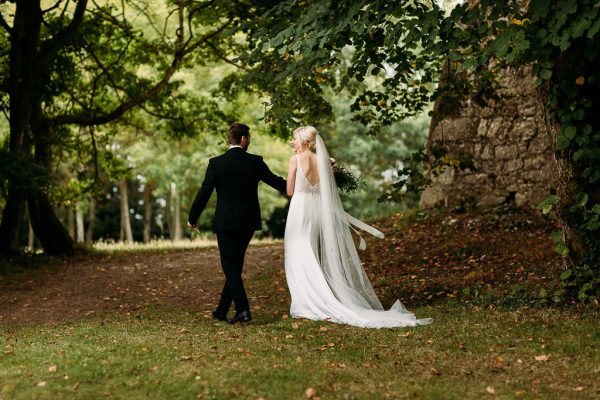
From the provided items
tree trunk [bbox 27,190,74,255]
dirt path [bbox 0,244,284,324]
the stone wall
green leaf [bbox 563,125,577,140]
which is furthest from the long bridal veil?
tree trunk [bbox 27,190,74,255]

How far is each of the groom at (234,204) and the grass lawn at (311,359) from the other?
0.66 m

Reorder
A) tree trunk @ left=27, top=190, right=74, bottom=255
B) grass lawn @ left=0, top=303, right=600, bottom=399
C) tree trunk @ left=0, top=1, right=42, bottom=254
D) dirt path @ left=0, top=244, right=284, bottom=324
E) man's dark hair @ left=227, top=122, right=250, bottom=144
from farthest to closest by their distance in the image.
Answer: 1. tree trunk @ left=27, top=190, right=74, bottom=255
2. tree trunk @ left=0, top=1, right=42, bottom=254
3. dirt path @ left=0, top=244, right=284, bottom=324
4. man's dark hair @ left=227, top=122, right=250, bottom=144
5. grass lawn @ left=0, top=303, right=600, bottom=399

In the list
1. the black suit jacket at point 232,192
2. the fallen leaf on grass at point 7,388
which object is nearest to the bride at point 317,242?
the black suit jacket at point 232,192

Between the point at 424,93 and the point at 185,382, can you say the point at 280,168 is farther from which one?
the point at 185,382

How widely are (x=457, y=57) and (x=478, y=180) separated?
7.76 metres

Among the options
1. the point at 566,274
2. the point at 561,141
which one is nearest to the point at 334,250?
the point at 566,274

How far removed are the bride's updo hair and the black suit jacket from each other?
93 centimetres

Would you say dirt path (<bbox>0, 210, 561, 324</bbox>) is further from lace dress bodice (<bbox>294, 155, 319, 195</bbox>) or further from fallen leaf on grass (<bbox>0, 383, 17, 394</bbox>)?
fallen leaf on grass (<bbox>0, 383, 17, 394</bbox>)

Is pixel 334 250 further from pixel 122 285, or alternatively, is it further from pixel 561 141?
pixel 122 285

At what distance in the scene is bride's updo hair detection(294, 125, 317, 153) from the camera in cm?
927

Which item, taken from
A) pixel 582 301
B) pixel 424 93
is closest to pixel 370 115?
pixel 424 93

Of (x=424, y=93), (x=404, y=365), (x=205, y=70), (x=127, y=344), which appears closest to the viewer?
(x=404, y=365)

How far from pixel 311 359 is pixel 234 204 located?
244cm

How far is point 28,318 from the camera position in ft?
33.6
